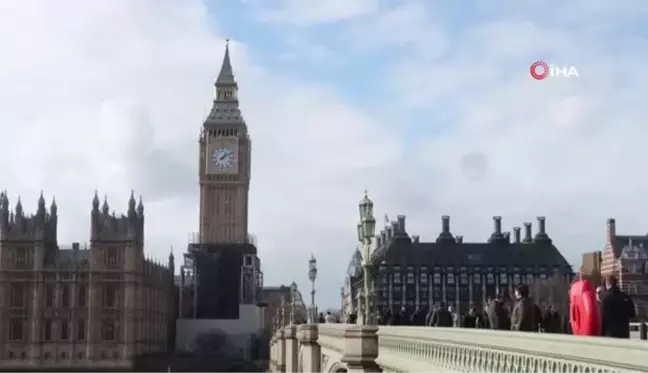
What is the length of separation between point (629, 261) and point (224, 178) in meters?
43.7

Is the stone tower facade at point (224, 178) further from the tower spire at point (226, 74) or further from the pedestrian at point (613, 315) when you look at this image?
the pedestrian at point (613, 315)

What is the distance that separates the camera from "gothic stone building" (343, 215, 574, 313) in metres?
100

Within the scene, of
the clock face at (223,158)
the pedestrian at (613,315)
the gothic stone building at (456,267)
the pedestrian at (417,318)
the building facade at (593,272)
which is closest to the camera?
the pedestrian at (613,315)

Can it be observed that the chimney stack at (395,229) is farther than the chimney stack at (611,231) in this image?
Yes

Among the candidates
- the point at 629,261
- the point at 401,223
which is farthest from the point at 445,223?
the point at 629,261

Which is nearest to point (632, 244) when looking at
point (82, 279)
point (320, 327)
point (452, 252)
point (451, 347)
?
point (452, 252)

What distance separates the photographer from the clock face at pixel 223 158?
96688 mm

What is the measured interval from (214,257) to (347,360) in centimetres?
7627

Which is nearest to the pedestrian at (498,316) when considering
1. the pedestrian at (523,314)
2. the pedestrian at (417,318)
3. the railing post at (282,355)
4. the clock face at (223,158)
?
the pedestrian at (523,314)

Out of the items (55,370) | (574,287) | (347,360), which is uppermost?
(574,287)

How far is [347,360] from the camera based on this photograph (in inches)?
675

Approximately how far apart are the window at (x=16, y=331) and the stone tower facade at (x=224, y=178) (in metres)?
20.5

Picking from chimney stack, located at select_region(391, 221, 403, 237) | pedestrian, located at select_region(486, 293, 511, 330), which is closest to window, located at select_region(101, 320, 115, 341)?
chimney stack, located at select_region(391, 221, 403, 237)

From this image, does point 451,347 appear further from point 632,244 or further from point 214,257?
point 214,257
